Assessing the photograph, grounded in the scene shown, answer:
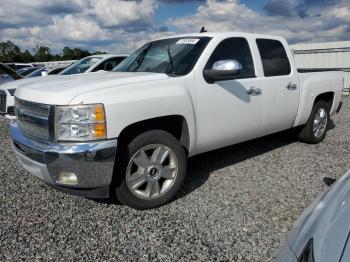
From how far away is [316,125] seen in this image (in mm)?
6211

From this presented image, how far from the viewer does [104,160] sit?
3293 mm

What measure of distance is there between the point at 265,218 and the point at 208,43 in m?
2.10

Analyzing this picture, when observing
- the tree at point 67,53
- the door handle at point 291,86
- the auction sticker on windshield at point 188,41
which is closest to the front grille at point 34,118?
the auction sticker on windshield at point 188,41

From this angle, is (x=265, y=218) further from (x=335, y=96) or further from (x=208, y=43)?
(x=335, y=96)

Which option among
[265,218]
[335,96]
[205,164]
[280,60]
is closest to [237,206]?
[265,218]

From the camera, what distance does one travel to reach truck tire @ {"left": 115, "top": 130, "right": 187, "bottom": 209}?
354 cm

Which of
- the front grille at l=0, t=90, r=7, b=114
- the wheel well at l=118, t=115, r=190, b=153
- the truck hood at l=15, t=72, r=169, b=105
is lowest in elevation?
the front grille at l=0, t=90, r=7, b=114

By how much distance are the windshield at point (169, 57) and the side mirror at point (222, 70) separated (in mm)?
224

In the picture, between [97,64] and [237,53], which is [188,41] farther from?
[97,64]

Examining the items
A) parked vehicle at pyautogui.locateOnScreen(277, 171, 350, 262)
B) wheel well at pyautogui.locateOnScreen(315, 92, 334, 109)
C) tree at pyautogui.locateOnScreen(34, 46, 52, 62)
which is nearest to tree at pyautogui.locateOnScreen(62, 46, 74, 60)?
tree at pyautogui.locateOnScreen(34, 46, 52, 62)

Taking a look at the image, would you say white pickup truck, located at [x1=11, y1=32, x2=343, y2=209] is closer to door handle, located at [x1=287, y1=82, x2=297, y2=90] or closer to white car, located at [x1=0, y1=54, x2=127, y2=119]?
door handle, located at [x1=287, y1=82, x2=297, y2=90]

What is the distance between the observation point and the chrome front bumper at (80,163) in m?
3.23

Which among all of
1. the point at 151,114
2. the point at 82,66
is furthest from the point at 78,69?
the point at 151,114

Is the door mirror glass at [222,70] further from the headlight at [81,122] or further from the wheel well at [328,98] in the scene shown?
the wheel well at [328,98]
